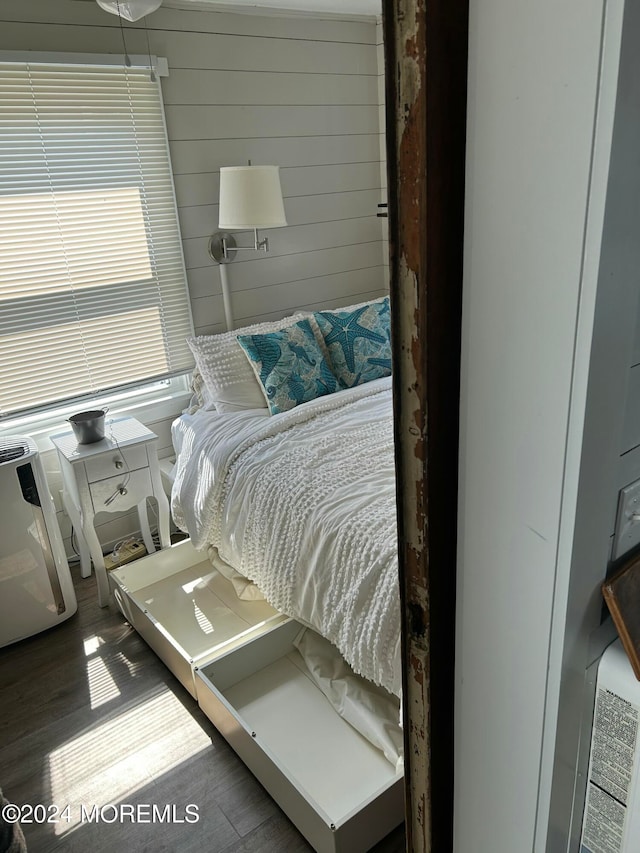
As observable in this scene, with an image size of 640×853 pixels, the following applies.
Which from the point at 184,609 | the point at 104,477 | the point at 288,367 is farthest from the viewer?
the point at 288,367

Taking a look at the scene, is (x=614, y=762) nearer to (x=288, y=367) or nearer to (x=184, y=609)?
(x=184, y=609)

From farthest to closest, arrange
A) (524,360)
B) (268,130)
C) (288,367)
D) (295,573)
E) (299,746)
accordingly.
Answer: (268,130) < (288,367) < (295,573) < (299,746) < (524,360)

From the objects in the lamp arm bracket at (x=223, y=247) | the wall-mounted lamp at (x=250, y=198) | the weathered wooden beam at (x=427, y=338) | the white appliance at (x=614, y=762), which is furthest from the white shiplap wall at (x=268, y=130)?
the white appliance at (x=614, y=762)

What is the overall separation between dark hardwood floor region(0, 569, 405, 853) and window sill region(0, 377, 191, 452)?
0.86 metres

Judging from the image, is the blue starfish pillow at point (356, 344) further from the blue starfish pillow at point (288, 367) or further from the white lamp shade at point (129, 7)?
the white lamp shade at point (129, 7)

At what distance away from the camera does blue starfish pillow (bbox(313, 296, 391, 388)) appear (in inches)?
118

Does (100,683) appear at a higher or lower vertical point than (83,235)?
lower

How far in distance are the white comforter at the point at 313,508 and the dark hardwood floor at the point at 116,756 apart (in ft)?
1.50

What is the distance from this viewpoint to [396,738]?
5.80ft

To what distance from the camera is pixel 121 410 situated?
3.02 meters

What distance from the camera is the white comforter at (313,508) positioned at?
70.8 inches

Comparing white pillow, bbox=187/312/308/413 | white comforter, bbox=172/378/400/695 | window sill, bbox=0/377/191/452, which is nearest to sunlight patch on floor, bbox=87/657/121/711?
white comforter, bbox=172/378/400/695

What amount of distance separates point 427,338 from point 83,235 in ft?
8.10

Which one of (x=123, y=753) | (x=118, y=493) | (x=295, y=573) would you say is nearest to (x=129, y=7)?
(x=118, y=493)
